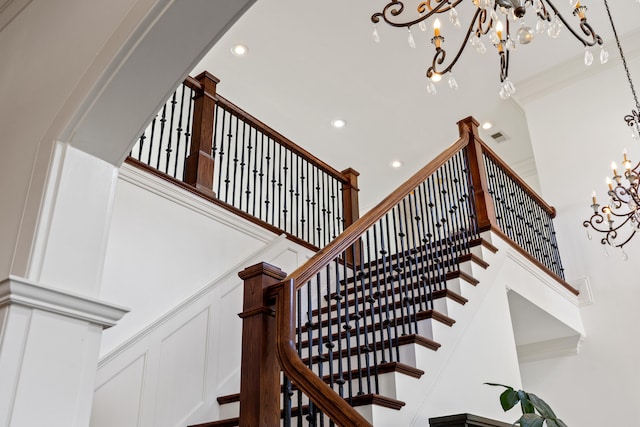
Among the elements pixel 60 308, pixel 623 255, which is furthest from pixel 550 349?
pixel 60 308

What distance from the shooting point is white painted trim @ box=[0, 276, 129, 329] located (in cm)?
159

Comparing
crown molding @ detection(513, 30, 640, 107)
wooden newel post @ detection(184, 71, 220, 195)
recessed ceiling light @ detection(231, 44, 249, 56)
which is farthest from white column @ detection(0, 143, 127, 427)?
crown molding @ detection(513, 30, 640, 107)

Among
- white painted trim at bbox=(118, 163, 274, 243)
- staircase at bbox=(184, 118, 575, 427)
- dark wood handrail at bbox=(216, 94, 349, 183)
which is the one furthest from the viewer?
dark wood handrail at bbox=(216, 94, 349, 183)

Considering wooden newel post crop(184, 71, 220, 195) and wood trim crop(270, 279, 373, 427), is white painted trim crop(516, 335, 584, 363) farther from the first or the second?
wood trim crop(270, 279, 373, 427)

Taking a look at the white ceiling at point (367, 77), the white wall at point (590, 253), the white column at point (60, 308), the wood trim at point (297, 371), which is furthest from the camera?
the white ceiling at point (367, 77)

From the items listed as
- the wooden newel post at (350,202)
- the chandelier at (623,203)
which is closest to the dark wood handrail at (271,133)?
the wooden newel post at (350,202)

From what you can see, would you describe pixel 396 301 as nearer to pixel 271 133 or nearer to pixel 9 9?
pixel 271 133

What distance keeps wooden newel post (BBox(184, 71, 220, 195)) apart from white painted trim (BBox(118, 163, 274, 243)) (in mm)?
146

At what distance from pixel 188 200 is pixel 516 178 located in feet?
10.8

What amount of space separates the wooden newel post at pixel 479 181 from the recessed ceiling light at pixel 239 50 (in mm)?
2755

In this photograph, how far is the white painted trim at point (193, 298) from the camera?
3.40 m

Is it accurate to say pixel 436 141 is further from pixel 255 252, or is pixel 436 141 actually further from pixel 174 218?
pixel 174 218

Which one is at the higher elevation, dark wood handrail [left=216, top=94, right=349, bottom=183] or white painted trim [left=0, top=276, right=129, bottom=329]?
dark wood handrail [left=216, top=94, right=349, bottom=183]

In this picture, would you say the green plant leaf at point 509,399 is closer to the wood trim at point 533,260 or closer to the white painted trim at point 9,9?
the wood trim at point 533,260
